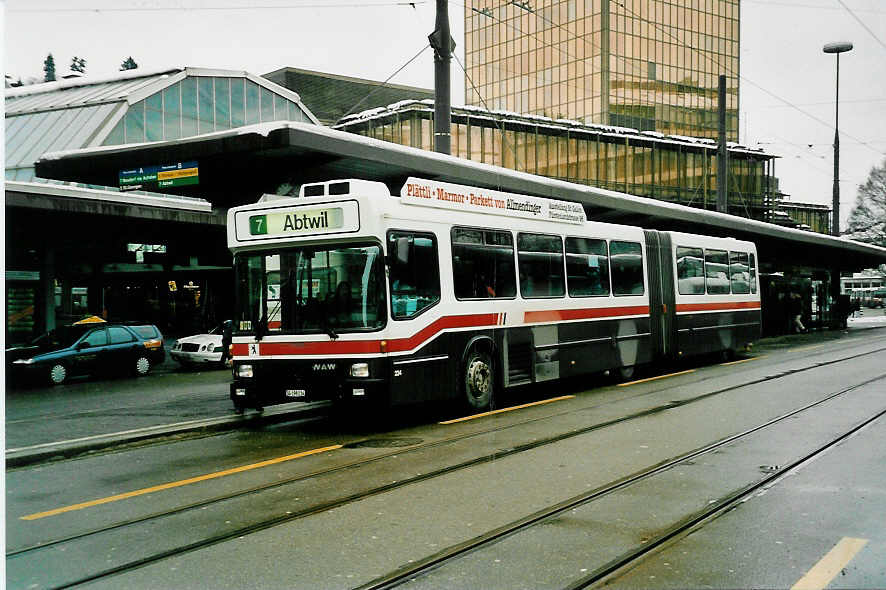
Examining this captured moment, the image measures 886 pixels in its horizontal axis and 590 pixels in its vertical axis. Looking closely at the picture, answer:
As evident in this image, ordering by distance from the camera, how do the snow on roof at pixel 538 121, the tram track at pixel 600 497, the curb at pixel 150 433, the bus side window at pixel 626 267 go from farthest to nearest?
the snow on roof at pixel 538 121 → the bus side window at pixel 626 267 → the curb at pixel 150 433 → the tram track at pixel 600 497

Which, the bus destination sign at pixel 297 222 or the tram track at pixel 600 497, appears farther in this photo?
the bus destination sign at pixel 297 222

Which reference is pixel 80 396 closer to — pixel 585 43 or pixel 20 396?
pixel 20 396

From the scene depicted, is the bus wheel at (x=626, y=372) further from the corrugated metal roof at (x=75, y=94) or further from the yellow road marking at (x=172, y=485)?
the corrugated metal roof at (x=75, y=94)

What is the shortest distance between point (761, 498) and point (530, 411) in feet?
20.3

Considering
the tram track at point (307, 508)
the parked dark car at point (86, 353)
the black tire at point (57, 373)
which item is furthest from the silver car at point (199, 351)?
the tram track at point (307, 508)

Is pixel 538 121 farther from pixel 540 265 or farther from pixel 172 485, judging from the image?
pixel 172 485

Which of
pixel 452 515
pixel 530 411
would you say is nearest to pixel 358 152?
pixel 530 411

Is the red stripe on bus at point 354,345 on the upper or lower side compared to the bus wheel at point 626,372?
upper

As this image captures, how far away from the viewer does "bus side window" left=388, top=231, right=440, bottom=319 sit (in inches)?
445

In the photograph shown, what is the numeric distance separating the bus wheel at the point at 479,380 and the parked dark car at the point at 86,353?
13117 millimetres

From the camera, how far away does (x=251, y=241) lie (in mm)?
11969

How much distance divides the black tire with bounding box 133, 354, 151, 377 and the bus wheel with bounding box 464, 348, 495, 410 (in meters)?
14.0

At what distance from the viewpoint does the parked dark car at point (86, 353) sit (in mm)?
21422

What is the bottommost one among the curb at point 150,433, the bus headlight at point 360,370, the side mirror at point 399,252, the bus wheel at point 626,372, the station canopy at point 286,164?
the curb at point 150,433
